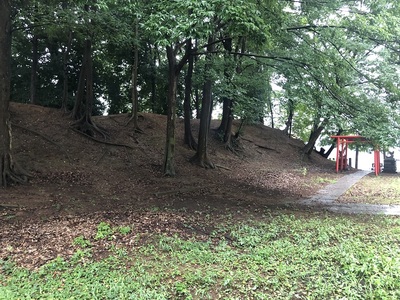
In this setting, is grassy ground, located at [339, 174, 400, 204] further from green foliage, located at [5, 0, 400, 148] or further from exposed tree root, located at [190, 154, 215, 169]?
exposed tree root, located at [190, 154, 215, 169]

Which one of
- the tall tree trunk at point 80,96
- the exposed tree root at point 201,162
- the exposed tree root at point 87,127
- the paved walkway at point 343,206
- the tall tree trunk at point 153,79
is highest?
the tall tree trunk at point 153,79

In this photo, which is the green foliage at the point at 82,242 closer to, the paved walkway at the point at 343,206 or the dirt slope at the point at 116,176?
the dirt slope at the point at 116,176

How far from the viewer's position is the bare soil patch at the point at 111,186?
5590mm

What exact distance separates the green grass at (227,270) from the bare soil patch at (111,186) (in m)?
0.60

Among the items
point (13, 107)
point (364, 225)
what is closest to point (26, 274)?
point (364, 225)

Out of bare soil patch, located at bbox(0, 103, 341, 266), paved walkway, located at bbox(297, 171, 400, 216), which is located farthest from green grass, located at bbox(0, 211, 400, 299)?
paved walkway, located at bbox(297, 171, 400, 216)

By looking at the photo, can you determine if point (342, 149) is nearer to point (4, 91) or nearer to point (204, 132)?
point (204, 132)

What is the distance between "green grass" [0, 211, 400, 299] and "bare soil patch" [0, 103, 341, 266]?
0.60 metres

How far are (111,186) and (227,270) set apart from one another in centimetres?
667

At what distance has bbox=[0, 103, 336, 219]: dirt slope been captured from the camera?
766cm

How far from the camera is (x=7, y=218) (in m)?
6.09

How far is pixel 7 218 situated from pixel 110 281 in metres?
3.69

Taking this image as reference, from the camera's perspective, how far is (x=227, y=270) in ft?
12.8

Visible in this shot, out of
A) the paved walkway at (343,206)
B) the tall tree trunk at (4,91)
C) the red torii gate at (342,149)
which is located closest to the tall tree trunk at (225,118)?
the red torii gate at (342,149)
